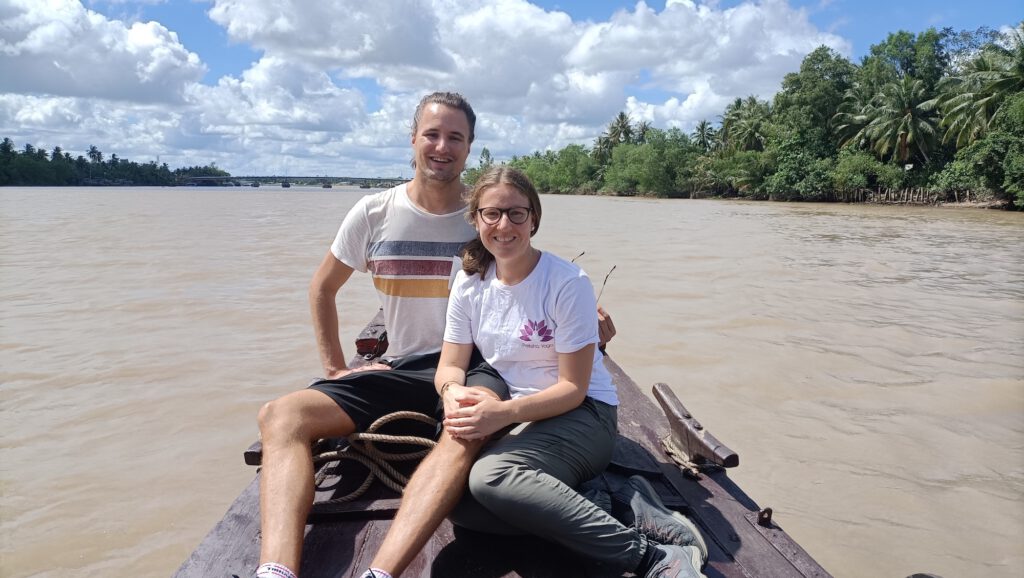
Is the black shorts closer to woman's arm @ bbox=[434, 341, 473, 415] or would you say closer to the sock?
woman's arm @ bbox=[434, 341, 473, 415]

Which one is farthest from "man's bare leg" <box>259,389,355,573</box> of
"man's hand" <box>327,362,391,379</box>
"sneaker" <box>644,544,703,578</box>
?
"sneaker" <box>644,544,703,578</box>

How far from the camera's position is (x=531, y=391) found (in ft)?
7.11

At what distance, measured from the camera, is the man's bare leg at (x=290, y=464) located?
1.75 meters

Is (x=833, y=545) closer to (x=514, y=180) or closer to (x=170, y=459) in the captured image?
(x=514, y=180)

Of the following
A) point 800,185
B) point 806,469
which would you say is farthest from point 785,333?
point 800,185

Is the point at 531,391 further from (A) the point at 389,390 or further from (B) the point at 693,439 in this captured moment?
(B) the point at 693,439

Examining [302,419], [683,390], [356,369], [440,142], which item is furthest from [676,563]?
[683,390]

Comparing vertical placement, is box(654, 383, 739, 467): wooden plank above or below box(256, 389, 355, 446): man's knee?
below

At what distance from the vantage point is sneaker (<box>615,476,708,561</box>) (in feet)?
6.04

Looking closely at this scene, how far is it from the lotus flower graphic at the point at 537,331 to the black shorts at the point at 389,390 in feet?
0.66

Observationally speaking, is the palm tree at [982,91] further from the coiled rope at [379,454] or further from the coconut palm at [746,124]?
the coiled rope at [379,454]

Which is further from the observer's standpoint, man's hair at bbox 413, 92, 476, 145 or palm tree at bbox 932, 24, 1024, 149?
palm tree at bbox 932, 24, 1024, 149

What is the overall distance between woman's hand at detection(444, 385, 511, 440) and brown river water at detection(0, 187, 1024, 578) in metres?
1.96

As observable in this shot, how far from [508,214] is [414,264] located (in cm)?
70
